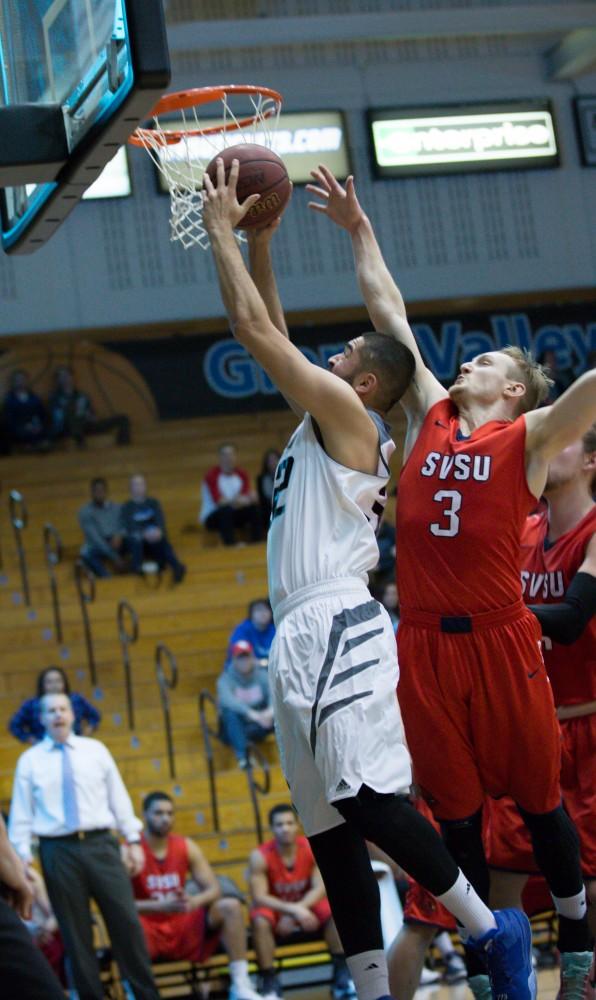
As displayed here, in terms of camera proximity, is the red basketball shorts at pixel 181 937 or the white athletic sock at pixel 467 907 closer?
the white athletic sock at pixel 467 907

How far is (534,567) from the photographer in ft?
19.9

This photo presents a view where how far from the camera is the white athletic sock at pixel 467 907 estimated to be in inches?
180

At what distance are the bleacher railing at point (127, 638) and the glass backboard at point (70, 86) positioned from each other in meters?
9.55

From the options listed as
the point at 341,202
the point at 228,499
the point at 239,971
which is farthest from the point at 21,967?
the point at 228,499

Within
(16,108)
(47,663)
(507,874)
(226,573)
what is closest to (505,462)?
(507,874)

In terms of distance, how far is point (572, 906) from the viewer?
5.10 metres

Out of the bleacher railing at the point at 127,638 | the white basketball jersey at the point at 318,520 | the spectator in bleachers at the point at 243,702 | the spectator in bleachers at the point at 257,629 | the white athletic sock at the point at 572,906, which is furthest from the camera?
the bleacher railing at the point at 127,638

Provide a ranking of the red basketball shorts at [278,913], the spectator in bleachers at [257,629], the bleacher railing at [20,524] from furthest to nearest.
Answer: the bleacher railing at [20,524] < the spectator in bleachers at [257,629] < the red basketball shorts at [278,913]

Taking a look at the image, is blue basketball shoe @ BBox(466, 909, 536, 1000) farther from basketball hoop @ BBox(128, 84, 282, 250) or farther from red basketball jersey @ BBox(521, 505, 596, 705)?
basketball hoop @ BBox(128, 84, 282, 250)

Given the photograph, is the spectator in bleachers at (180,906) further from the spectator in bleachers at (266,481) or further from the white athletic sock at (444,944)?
the spectator in bleachers at (266,481)

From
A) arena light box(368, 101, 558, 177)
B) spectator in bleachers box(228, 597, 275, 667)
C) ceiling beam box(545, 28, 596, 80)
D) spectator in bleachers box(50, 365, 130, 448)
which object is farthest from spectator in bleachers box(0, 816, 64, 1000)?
ceiling beam box(545, 28, 596, 80)

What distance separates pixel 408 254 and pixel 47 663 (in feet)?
27.3

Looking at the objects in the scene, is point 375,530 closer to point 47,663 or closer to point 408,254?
point 47,663

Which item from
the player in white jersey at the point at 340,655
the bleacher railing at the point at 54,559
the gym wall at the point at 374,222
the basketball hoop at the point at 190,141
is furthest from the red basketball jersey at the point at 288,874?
the gym wall at the point at 374,222
